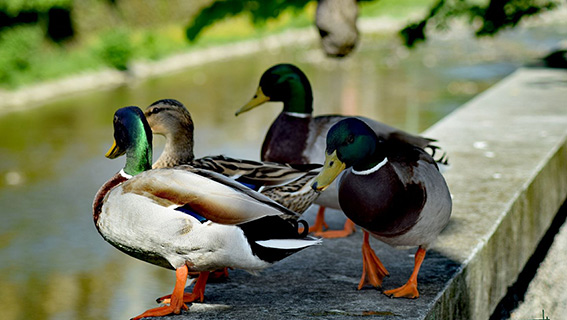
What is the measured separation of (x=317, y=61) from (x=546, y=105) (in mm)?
9949

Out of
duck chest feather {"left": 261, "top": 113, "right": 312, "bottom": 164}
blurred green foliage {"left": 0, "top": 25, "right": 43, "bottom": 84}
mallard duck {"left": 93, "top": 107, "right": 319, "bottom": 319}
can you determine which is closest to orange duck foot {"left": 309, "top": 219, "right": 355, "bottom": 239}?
duck chest feather {"left": 261, "top": 113, "right": 312, "bottom": 164}

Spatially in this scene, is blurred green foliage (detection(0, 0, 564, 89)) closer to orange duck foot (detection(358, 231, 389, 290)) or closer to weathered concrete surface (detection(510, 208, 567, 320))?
weathered concrete surface (detection(510, 208, 567, 320))

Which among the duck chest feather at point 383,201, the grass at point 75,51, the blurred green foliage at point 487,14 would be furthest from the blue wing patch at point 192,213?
the grass at point 75,51

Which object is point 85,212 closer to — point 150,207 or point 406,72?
point 150,207

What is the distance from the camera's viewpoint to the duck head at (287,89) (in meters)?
3.76

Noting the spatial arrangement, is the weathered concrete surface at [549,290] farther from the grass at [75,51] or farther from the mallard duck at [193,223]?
the grass at [75,51]

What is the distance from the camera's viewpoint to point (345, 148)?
105 inches

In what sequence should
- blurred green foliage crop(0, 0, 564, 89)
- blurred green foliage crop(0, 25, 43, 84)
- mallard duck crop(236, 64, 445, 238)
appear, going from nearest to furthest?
mallard duck crop(236, 64, 445, 238)
blurred green foliage crop(0, 0, 564, 89)
blurred green foliage crop(0, 25, 43, 84)

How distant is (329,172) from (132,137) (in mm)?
718

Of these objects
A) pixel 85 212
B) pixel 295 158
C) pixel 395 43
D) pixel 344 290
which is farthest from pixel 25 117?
pixel 395 43

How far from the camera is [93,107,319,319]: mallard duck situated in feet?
8.41

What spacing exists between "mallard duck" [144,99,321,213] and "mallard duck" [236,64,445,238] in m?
0.52

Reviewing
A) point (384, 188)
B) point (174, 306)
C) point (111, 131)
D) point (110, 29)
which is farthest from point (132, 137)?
point (110, 29)

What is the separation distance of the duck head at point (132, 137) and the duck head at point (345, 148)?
64 centimetres
